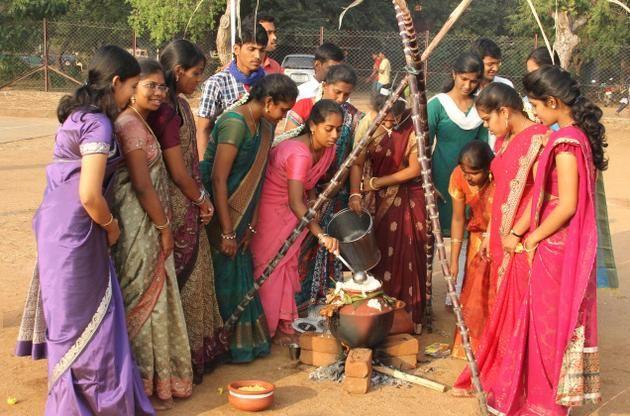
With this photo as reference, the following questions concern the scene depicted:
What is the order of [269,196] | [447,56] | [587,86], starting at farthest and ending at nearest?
1. [447,56]
2. [587,86]
3. [269,196]

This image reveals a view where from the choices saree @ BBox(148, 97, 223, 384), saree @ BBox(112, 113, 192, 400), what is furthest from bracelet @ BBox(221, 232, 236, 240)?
saree @ BBox(112, 113, 192, 400)

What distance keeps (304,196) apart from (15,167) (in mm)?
7564

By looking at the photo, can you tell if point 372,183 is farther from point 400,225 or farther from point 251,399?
point 251,399

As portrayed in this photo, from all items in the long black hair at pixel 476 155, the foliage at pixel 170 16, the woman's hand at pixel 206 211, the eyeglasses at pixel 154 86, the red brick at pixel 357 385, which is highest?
the foliage at pixel 170 16

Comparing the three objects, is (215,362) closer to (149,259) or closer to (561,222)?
(149,259)

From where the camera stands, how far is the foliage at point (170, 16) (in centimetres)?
2358

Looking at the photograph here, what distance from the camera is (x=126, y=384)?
382 centimetres

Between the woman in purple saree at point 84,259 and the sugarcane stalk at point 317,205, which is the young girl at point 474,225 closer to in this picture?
the sugarcane stalk at point 317,205

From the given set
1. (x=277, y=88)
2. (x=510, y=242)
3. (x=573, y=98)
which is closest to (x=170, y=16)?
(x=277, y=88)

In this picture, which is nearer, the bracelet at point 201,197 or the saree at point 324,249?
the bracelet at point 201,197

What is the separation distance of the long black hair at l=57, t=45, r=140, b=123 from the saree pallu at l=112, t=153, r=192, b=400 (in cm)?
→ 38

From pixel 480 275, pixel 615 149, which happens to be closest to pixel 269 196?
pixel 480 275

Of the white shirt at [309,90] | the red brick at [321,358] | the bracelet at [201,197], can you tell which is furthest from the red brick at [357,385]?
the white shirt at [309,90]

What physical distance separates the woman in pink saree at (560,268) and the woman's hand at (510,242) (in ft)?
0.38
